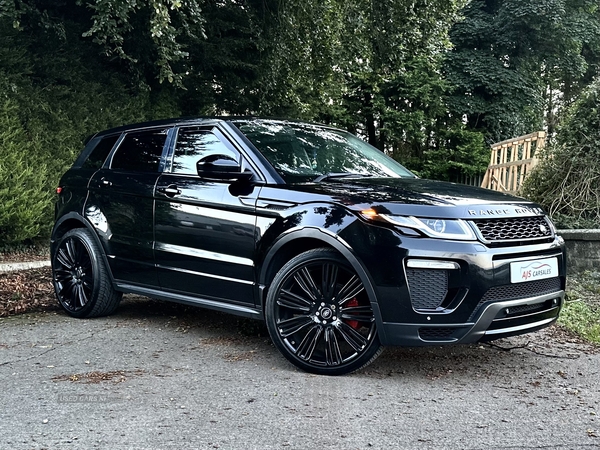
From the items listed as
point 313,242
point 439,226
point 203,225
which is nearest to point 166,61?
point 203,225

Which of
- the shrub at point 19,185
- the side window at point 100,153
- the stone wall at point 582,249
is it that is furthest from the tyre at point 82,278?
the stone wall at point 582,249

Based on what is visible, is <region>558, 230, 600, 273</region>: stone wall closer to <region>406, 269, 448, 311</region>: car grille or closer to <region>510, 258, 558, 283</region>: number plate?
<region>510, 258, 558, 283</region>: number plate

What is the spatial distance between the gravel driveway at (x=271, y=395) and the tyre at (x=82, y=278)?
1.59 ft

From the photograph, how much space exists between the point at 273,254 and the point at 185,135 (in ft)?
5.18

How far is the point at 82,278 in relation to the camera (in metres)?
6.31

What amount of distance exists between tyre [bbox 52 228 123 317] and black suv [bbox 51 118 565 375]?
27 mm

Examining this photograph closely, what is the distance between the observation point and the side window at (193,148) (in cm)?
533

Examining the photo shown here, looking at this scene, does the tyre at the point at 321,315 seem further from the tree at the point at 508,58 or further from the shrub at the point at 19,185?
the tree at the point at 508,58

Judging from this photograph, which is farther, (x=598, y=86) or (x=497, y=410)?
(x=598, y=86)

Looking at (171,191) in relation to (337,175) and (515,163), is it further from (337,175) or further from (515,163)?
(515,163)

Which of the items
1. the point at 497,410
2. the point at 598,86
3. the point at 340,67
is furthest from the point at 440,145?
the point at 497,410

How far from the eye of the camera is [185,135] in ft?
18.5

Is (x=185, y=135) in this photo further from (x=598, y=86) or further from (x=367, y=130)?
(x=367, y=130)

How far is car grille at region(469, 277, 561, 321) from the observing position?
411 centimetres
